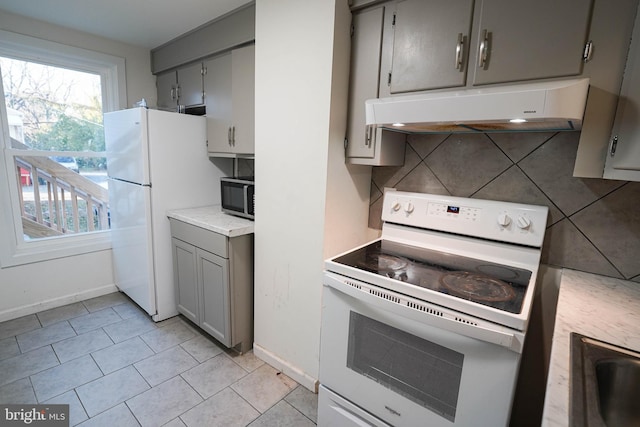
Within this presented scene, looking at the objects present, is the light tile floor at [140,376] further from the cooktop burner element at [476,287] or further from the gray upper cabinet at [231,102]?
the gray upper cabinet at [231,102]

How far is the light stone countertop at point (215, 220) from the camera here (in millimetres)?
1919

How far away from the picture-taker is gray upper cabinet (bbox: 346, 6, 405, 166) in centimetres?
147

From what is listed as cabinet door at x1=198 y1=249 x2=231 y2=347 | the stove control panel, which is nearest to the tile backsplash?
the stove control panel

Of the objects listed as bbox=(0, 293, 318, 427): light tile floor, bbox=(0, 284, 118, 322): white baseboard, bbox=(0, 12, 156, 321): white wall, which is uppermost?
bbox=(0, 12, 156, 321): white wall

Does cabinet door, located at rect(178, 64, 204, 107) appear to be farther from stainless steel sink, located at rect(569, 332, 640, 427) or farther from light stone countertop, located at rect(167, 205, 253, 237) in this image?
stainless steel sink, located at rect(569, 332, 640, 427)

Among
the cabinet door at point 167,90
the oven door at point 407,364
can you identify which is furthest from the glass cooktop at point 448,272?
the cabinet door at point 167,90

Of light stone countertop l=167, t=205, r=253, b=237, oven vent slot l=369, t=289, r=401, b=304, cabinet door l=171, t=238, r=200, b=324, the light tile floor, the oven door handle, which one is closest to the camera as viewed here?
the oven door handle

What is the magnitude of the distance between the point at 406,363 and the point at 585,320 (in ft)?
1.93

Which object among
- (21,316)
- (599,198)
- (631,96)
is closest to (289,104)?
(631,96)

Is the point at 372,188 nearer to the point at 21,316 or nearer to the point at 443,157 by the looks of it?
the point at 443,157

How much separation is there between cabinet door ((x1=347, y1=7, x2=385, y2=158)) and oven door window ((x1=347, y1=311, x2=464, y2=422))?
2.76 feet

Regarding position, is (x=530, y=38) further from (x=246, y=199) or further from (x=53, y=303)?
(x=53, y=303)

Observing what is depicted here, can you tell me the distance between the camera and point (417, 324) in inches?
42.9

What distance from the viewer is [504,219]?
54.2 inches
